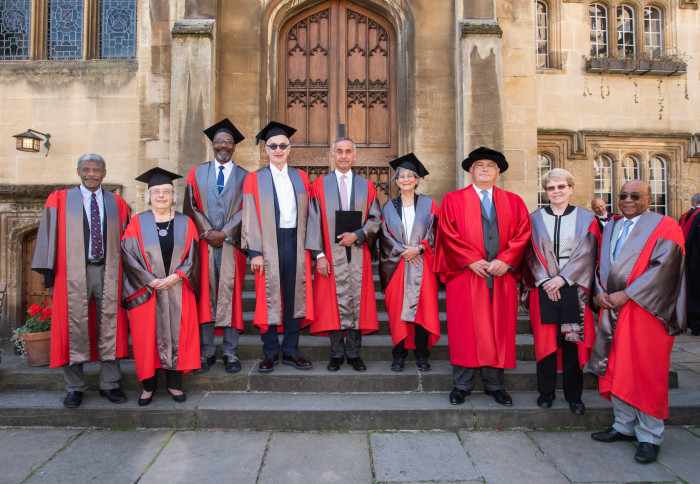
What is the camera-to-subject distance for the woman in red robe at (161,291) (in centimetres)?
381

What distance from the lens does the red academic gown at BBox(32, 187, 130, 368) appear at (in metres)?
3.90

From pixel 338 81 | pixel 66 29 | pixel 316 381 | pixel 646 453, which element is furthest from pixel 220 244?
pixel 66 29

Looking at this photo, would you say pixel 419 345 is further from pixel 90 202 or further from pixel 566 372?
pixel 90 202

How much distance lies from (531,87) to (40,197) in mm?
8140

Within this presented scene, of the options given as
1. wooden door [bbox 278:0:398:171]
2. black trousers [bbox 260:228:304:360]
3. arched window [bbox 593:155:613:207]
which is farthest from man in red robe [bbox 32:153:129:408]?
arched window [bbox 593:155:613:207]

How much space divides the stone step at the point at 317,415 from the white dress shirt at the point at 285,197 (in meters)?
1.65

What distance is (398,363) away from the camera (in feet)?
14.2

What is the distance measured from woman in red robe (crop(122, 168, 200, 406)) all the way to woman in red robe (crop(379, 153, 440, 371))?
5.82 ft

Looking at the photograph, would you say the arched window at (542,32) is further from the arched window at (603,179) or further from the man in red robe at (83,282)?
the man in red robe at (83,282)

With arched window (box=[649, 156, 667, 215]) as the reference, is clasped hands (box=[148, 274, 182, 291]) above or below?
below

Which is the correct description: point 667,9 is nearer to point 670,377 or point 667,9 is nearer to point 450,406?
point 670,377

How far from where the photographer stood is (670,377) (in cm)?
439

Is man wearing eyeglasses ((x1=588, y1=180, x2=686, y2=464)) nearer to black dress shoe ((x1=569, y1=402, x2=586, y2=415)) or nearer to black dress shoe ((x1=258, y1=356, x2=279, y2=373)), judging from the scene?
black dress shoe ((x1=569, y1=402, x2=586, y2=415))

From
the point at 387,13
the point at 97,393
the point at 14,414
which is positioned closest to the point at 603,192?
the point at 387,13
